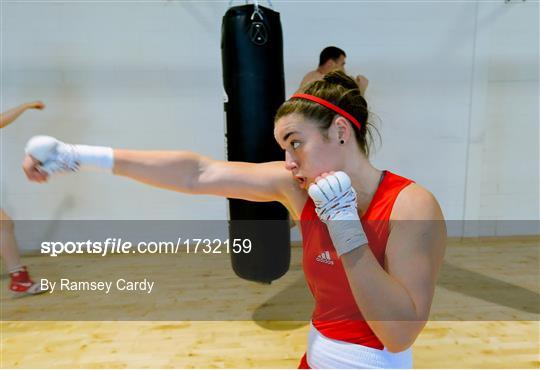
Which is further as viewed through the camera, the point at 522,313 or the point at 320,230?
the point at 522,313

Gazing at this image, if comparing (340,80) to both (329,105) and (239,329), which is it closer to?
(329,105)

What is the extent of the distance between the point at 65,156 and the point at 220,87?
3059 millimetres

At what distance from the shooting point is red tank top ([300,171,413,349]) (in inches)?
42.4

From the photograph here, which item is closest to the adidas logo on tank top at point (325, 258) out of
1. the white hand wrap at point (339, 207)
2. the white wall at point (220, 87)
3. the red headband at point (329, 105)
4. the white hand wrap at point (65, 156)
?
the white hand wrap at point (339, 207)

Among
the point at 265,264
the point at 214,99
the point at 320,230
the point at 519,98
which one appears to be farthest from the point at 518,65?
the point at 320,230

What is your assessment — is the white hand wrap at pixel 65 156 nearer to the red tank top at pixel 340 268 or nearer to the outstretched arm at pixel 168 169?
the outstretched arm at pixel 168 169

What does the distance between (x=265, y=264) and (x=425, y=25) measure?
2.98m

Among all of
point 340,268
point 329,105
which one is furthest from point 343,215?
point 329,105

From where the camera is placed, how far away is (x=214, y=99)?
4.02m

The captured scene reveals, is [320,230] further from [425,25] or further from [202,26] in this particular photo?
[425,25]

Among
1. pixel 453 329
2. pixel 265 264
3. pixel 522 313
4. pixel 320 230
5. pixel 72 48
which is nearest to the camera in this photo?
pixel 320 230

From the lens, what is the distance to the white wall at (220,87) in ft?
12.8

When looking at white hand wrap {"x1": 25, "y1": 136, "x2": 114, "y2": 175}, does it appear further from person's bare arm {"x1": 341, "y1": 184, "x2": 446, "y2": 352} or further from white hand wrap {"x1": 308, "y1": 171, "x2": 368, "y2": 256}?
person's bare arm {"x1": 341, "y1": 184, "x2": 446, "y2": 352}

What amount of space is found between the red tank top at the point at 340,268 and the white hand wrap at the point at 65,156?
0.55 meters
